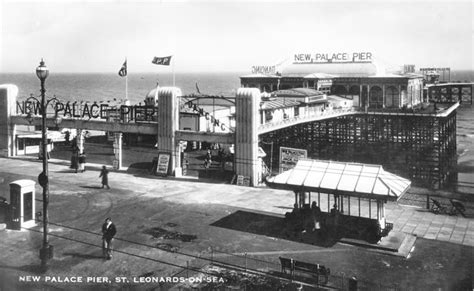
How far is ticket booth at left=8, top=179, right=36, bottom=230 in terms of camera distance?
2297 centimetres

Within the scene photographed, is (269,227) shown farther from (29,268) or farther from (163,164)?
(163,164)

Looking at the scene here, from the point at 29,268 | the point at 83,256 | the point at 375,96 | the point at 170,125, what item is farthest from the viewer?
the point at 375,96

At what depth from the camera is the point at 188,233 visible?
22.8 meters

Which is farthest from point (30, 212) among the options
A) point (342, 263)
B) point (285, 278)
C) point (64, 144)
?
point (64, 144)

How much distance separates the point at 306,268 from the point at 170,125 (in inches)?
870

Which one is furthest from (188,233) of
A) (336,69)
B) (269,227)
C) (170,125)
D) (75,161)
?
(336,69)

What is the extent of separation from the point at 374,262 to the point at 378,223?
8.54 ft

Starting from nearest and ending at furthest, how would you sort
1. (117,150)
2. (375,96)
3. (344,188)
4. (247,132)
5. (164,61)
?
(344,188) → (247,132) → (117,150) → (164,61) → (375,96)

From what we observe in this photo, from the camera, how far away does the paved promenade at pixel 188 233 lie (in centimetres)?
1827

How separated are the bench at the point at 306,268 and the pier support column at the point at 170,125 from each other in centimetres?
2033

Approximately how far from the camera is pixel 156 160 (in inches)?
1499

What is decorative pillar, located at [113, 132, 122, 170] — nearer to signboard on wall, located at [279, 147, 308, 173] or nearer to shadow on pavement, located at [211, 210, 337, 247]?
signboard on wall, located at [279, 147, 308, 173]

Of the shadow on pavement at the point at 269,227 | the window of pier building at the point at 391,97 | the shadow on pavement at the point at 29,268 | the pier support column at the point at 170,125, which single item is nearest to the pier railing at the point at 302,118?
the pier support column at the point at 170,125

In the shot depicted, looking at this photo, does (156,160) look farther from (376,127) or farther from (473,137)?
(473,137)
